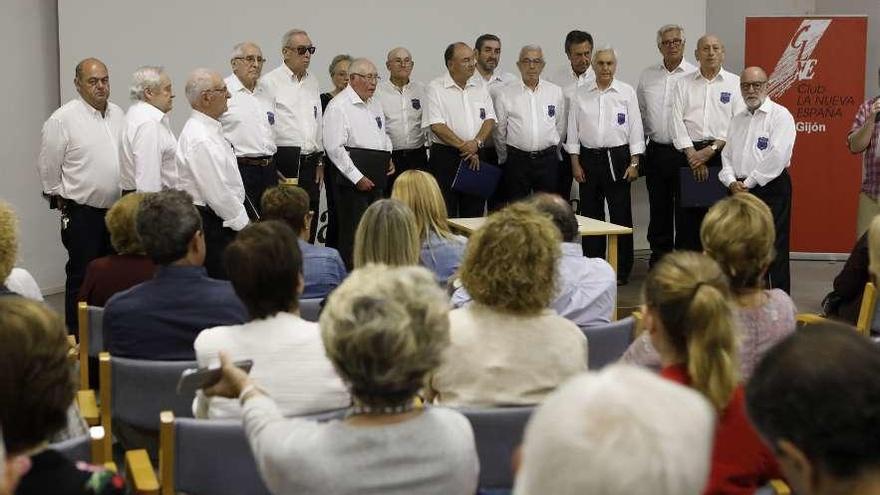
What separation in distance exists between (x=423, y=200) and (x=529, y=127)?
3.82 metres

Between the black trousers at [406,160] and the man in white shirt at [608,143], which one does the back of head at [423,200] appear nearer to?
the black trousers at [406,160]

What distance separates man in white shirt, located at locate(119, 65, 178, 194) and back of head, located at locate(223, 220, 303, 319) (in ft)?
11.1

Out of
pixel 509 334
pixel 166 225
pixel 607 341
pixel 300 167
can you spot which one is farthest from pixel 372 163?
pixel 509 334

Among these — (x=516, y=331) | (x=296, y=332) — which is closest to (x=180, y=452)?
(x=296, y=332)

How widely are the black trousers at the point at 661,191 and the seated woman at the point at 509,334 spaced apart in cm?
573

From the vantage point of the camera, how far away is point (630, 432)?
3.91 ft

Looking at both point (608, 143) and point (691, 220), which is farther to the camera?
point (608, 143)

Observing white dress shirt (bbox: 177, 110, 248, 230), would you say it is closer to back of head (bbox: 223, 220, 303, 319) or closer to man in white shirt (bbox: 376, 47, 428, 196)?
man in white shirt (bbox: 376, 47, 428, 196)

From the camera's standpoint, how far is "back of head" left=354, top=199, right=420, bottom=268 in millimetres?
4125

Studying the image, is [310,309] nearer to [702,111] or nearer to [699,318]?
[699,318]

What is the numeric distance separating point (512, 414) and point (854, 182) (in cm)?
719

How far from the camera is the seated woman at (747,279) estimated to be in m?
3.08

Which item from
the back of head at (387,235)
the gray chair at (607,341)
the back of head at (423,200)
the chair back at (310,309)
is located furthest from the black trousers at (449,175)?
the gray chair at (607,341)

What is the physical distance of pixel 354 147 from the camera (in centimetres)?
790
